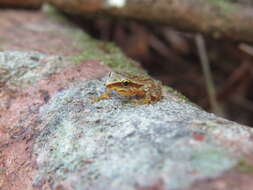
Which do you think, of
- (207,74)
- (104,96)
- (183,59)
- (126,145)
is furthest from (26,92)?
(183,59)

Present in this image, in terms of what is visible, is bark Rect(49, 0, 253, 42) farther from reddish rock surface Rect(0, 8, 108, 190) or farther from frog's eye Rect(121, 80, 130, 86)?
frog's eye Rect(121, 80, 130, 86)

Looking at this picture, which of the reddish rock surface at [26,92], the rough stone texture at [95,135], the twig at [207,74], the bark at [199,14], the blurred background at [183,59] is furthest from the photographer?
the blurred background at [183,59]

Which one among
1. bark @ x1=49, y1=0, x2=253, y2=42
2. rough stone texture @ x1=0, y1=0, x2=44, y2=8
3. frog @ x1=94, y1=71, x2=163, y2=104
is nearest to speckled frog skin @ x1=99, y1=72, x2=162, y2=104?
frog @ x1=94, y1=71, x2=163, y2=104

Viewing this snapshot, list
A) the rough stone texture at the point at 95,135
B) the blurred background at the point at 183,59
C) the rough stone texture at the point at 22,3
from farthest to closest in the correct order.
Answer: the blurred background at the point at 183,59
the rough stone texture at the point at 22,3
the rough stone texture at the point at 95,135

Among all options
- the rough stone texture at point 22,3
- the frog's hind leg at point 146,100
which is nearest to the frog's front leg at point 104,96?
the frog's hind leg at point 146,100

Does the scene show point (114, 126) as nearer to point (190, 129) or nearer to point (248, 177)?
point (190, 129)

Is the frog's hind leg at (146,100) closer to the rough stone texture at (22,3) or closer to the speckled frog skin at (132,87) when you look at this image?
the speckled frog skin at (132,87)

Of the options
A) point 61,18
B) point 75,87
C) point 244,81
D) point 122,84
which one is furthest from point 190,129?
point 244,81
